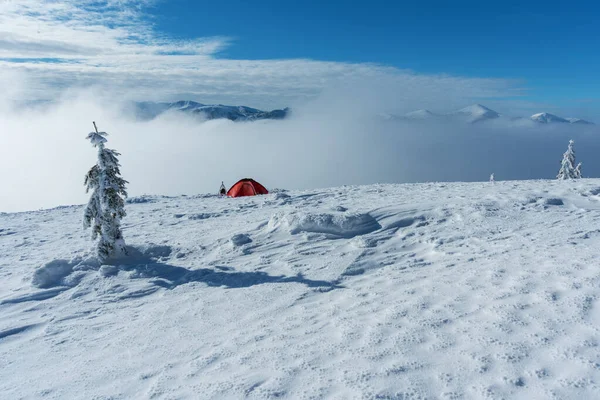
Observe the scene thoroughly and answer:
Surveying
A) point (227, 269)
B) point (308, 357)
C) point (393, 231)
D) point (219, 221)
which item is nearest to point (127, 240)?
point (219, 221)

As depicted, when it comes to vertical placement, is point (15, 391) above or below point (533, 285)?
below

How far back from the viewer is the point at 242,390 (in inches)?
190

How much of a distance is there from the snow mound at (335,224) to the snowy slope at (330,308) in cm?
5

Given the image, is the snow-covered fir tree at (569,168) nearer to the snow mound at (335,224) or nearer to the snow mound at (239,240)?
the snow mound at (335,224)

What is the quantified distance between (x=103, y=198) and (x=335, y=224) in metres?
7.44

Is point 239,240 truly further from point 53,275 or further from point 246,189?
point 246,189

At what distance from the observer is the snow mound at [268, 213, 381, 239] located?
469 inches

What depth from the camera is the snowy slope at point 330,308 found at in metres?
4.81

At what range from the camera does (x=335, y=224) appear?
472 inches

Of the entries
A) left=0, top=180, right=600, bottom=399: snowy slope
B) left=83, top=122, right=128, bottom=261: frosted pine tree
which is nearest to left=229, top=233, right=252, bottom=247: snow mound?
left=0, top=180, right=600, bottom=399: snowy slope

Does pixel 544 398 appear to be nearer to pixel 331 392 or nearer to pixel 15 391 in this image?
Result: pixel 331 392

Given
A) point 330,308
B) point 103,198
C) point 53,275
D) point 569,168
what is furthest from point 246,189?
point 569,168

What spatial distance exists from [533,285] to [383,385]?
13.5 feet

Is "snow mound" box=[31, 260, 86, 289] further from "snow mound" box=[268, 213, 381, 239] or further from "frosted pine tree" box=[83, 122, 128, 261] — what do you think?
"snow mound" box=[268, 213, 381, 239]
